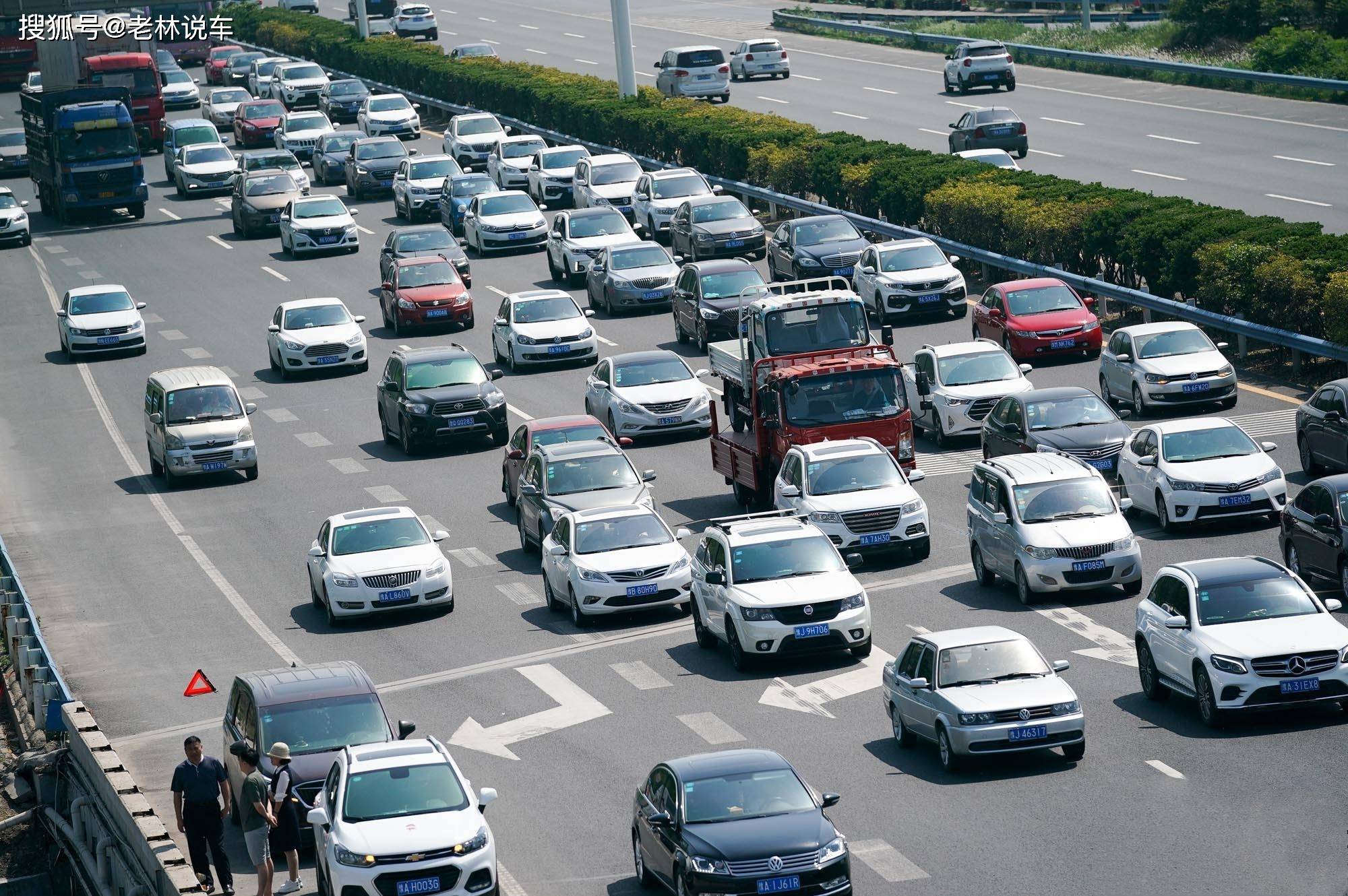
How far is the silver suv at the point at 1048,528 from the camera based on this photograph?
990 inches

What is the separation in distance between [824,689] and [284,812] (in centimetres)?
704

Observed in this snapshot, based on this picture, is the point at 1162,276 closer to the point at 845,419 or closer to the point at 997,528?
the point at 845,419

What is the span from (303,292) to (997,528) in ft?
94.6

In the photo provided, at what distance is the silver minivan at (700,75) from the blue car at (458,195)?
1516 centimetres

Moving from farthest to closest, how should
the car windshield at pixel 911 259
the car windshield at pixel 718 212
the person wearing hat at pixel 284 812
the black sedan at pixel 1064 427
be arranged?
the car windshield at pixel 718 212
the car windshield at pixel 911 259
the black sedan at pixel 1064 427
the person wearing hat at pixel 284 812

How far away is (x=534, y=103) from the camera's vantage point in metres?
70.5

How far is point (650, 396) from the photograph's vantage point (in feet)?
118

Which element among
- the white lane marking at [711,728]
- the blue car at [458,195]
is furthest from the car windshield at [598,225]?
the white lane marking at [711,728]

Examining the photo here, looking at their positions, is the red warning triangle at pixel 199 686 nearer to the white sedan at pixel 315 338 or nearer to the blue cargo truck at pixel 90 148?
the white sedan at pixel 315 338

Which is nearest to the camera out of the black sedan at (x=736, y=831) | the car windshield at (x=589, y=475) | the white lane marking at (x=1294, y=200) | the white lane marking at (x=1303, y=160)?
the black sedan at (x=736, y=831)

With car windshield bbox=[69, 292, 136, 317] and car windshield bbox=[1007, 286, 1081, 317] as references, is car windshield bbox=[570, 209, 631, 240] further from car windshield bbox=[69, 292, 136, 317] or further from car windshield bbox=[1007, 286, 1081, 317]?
car windshield bbox=[1007, 286, 1081, 317]

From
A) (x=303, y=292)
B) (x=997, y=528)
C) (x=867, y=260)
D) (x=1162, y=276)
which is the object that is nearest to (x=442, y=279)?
(x=303, y=292)

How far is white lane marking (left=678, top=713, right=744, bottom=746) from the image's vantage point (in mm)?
21125

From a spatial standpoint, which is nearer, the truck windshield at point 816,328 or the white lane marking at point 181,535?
the white lane marking at point 181,535
